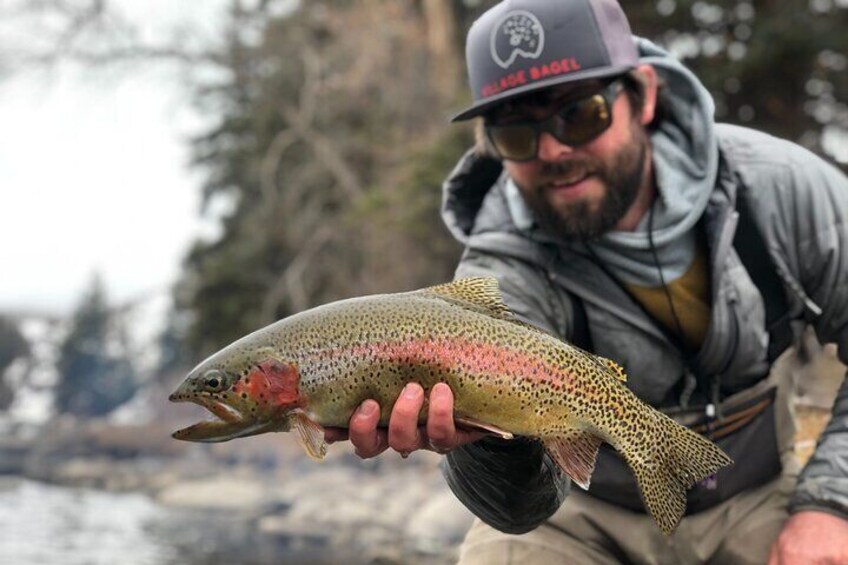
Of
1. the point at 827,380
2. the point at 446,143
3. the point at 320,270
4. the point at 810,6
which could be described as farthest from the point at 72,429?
the point at 827,380

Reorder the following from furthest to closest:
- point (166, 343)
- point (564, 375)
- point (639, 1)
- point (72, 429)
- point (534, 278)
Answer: point (166, 343)
point (72, 429)
point (639, 1)
point (534, 278)
point (564, 375)

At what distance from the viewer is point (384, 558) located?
28.0ft

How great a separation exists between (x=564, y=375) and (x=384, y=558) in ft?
22.0

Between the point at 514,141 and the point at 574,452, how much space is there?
1.14 meters

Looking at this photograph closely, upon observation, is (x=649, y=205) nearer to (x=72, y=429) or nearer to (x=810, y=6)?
(x=810, y=6)

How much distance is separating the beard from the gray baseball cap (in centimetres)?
28

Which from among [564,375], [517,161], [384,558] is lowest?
[384,558]

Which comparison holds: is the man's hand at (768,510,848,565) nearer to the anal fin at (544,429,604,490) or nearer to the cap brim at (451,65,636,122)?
the anal fin at (544,429,604,490)

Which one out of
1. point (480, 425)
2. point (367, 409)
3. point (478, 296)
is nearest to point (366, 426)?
point (367, 409)

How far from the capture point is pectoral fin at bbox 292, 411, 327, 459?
2.14m

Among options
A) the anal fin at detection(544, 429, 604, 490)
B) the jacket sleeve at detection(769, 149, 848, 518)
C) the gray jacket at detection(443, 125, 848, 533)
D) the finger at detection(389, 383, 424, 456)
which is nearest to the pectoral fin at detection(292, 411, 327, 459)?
the finger at detection(389, 383, 424, 456)

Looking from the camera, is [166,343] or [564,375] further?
[166,343]

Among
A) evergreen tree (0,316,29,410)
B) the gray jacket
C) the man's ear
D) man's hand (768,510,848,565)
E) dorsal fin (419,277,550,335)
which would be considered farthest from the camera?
evergreen tree (0,316,29,410)

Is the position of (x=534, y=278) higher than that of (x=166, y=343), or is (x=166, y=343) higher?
(x=534, y=278)
